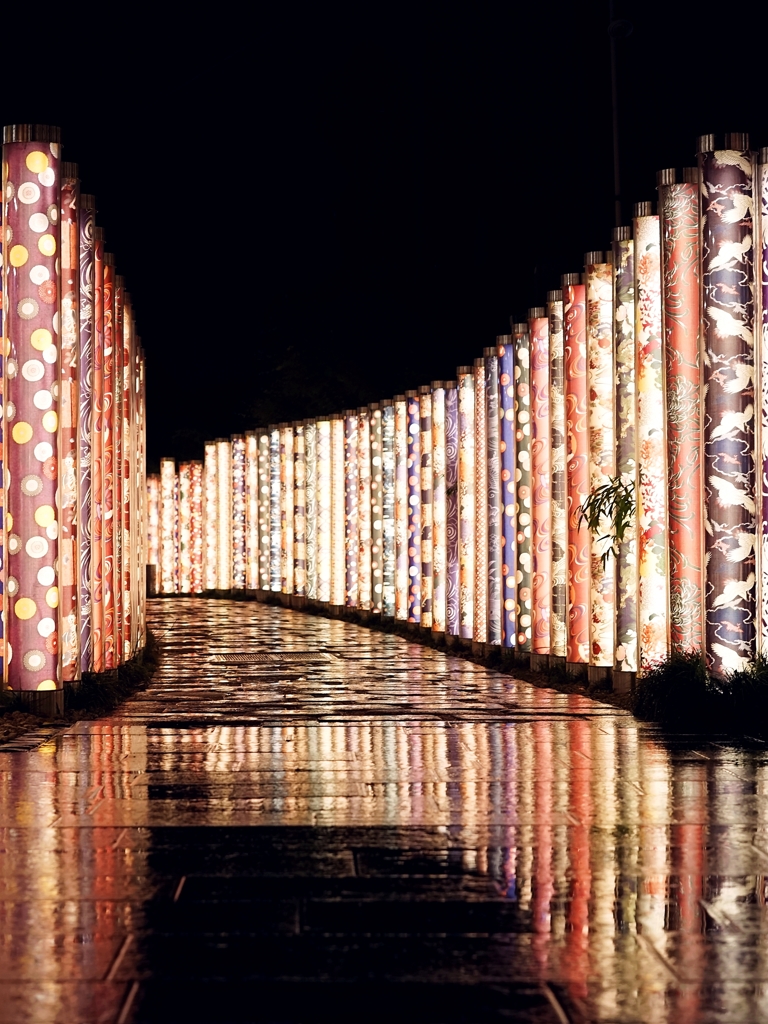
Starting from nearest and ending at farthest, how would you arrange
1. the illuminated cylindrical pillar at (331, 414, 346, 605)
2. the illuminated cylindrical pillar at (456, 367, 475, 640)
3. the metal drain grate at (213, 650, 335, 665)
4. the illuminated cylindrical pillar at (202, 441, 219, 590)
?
the metal drain grate at (213, 650, 335, 665) < the illuminated cylindrical pillar at (456, 367, 475, 640) < the illuminated cylindrical pillar at (331, 414, 346, 605) < the illuminated cylindrical pillar at (202, 441, 219, 590)

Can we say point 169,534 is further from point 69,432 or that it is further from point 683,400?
point 683,400

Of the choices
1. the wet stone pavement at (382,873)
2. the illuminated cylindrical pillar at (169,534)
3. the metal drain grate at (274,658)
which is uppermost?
the illuminated cylindrical pillar at (169,534)

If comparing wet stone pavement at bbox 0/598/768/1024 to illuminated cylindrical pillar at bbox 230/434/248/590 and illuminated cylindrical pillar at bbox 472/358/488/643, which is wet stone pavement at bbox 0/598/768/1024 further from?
illuminated cylindrical pillar at bbox 230/434/248/590

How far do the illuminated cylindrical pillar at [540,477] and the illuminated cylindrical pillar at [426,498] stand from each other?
7.69 metres

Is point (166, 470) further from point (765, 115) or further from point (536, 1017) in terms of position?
point (536, 1017)

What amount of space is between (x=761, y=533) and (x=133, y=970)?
9.08 m

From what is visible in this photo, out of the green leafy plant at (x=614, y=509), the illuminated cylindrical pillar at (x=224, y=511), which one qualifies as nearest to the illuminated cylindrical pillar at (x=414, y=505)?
the green leafy plant at (x=614, y=509)

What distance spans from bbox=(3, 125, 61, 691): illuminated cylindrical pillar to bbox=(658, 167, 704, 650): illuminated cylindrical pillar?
5347 millimetres

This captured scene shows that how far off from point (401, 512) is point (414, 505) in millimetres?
647

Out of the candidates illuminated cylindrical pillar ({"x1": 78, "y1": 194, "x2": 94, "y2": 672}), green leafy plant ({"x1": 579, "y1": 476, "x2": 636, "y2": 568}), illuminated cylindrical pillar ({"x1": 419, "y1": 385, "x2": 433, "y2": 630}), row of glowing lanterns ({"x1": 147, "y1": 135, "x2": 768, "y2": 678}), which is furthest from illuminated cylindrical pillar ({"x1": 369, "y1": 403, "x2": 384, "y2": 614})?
illuminated cylindrical pillar ({"x1": 78, "y1": 194, "x2": 94, "y2": 672})

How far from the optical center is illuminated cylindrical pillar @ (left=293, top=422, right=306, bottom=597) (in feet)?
133

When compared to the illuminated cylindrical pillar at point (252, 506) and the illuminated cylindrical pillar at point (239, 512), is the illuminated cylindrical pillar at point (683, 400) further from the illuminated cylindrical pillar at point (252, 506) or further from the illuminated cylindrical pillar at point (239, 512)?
the illuminated cylindrical pillar at point (239, 512)

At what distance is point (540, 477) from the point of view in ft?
65.7

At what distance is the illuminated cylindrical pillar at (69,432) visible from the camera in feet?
48.1
